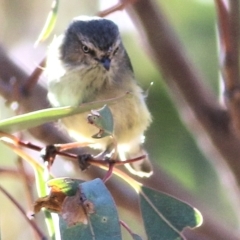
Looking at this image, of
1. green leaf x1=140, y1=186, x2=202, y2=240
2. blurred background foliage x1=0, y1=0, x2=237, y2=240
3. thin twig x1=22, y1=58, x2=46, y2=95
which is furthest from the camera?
blurred background foliage x1=0, y1=0, x2=237, y2=240

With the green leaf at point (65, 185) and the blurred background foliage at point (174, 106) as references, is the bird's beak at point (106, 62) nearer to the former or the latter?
the blurred background foliage at point (174, 106)

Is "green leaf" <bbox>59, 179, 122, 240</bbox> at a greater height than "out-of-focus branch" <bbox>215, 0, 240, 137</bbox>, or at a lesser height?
greater

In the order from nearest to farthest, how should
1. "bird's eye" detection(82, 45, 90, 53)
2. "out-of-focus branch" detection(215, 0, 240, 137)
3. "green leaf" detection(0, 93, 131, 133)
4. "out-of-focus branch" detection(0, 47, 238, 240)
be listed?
"green leaf" detection(0, 93, 131, 133), "out-of-focus branch" detection(215, 0, 240, 137), "out-of-focus branch" detection(0, 47, 238, 240), "bird's eye" detection(82, 45, 90, 53)

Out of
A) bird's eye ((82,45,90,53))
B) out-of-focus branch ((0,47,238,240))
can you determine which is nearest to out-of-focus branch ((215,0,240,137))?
out-of-focus branch ((0,47,238,240))

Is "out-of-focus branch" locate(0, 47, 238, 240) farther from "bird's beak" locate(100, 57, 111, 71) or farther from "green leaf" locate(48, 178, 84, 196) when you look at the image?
"green leaf" locate(48, 178, 84, 196)

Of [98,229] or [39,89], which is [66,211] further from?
→ [39,89]

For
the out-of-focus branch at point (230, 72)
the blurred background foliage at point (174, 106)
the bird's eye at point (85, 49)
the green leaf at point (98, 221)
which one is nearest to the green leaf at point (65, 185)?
the green leaf at point (98, 221)

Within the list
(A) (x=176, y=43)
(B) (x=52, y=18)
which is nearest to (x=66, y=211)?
(B) (x=52, y=18)
